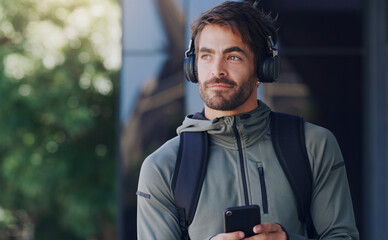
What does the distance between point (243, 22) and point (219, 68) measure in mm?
183

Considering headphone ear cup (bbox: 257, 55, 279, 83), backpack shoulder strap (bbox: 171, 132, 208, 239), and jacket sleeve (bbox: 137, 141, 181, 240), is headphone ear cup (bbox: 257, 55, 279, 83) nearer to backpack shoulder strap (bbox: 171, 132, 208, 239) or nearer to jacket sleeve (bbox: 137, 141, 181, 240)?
backpack shoulder strap (bbox: 171, 132, 208, 239)

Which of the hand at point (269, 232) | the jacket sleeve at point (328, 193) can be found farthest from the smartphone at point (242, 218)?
the jacket sleeve at point (328, 193)

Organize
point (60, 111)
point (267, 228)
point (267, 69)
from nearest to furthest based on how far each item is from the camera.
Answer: point (267, 228)
point (267, 69)
point (60, 111)

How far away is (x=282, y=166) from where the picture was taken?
222 cm

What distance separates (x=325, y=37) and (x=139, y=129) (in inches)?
102

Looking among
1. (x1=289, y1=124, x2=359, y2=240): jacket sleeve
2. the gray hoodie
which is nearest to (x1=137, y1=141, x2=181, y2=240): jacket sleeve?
the gray hoodie

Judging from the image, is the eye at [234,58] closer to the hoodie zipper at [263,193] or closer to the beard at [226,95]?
the beard at [226,95]

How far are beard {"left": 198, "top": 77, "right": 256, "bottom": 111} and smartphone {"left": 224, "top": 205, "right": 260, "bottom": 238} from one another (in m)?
0.39

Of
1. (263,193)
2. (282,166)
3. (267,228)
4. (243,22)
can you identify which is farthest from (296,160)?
(243,22)

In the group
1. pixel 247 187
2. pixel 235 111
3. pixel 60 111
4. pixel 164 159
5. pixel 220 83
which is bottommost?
pixel 60 111

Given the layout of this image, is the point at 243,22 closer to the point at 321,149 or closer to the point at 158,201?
the point at 321,149

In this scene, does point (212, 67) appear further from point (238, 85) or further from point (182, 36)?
point (182, 36)

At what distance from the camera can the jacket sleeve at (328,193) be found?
2.17 metres

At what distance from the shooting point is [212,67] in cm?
225
